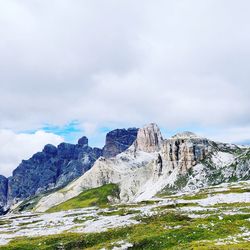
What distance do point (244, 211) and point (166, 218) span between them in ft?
48.0

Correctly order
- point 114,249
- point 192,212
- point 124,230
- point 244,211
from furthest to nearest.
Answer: point 192,212 → point 244,211 → point 124,230 → point 114,249

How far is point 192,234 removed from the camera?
58.0 meters

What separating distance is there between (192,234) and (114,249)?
452 inches

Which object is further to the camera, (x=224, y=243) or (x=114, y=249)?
(x=114, y=249)

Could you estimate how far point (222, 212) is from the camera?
76.2 m

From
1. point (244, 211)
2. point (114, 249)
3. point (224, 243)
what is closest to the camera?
point (224, 243)

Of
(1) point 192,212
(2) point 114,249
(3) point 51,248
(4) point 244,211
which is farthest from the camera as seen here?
(1) point 192,212

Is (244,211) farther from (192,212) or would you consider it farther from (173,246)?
(173,246)

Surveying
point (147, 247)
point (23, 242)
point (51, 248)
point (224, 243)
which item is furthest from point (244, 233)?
point (23, 242)

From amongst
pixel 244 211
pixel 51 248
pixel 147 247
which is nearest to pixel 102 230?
pixel 51 248

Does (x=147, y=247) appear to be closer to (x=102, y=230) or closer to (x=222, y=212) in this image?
(x=102, y=230)

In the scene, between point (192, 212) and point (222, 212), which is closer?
point (222, 212)

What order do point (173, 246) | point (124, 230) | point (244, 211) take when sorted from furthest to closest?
point (244, 211) → point (124, 230) → point (173, 246)

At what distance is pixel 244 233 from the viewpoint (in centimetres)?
5450
